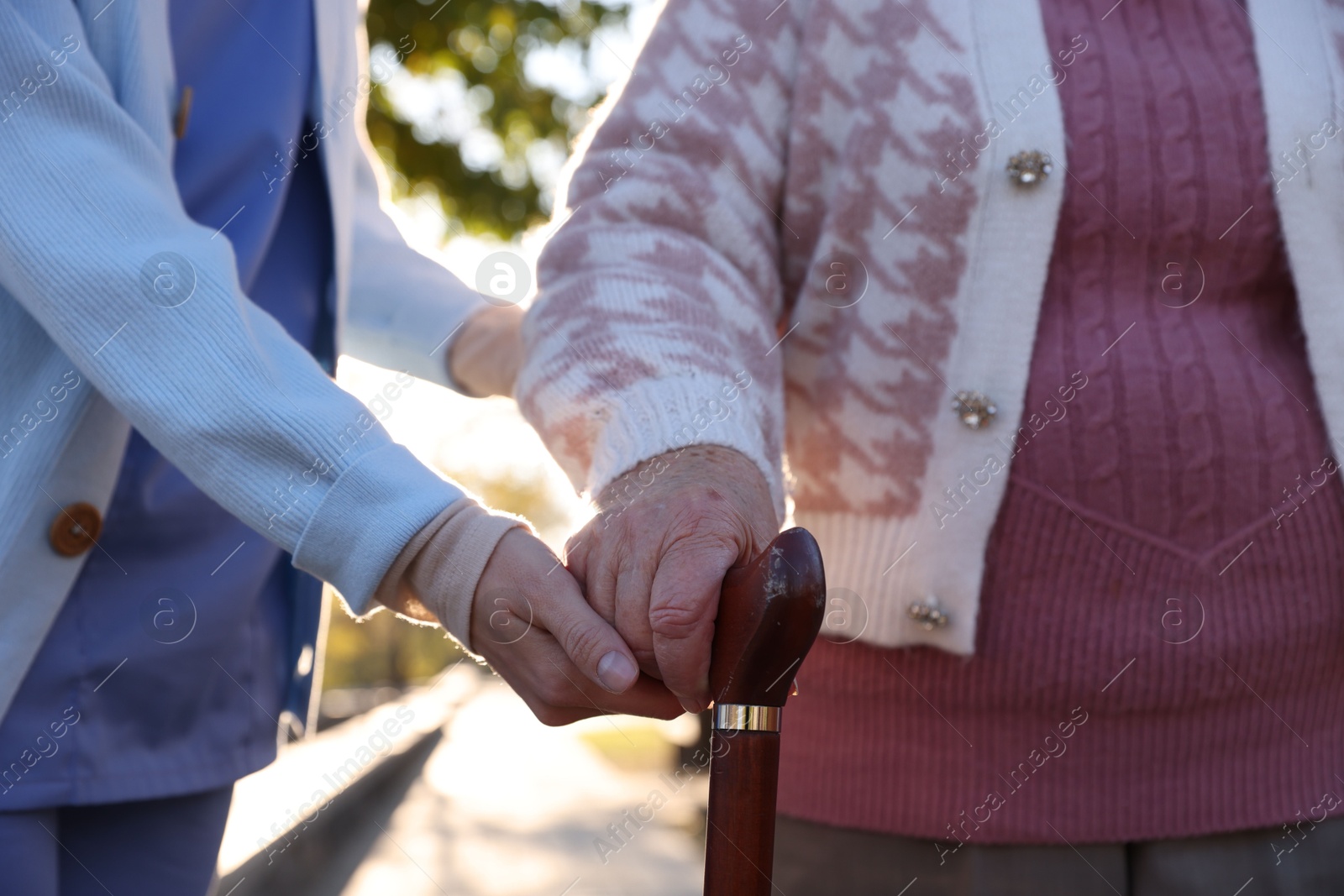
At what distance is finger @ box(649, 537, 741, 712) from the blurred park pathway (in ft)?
5.05

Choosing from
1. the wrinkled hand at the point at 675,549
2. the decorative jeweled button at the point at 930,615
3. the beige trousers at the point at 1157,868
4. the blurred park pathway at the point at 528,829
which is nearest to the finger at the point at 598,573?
the wrinkled hand at the point at 675,549

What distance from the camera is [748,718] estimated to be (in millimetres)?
1253

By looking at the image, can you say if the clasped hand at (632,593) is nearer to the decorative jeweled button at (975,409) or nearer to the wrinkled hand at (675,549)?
the wrinkled hand at (675,549)

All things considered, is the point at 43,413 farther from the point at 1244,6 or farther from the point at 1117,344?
the point at 1244,6

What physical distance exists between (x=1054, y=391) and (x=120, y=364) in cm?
113

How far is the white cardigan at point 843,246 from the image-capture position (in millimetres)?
1610

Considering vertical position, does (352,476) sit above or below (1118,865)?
above

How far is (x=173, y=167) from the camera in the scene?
70.1 inches

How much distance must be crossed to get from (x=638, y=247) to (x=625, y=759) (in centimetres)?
1429

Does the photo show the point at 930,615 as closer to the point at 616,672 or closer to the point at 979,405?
the point at 979,405

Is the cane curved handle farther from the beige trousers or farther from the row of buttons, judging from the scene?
the beige trousers

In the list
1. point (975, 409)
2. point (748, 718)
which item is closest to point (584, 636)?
point (748, 718)

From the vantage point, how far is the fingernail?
1.37m

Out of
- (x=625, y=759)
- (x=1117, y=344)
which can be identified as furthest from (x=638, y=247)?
(x=625, y=759)
